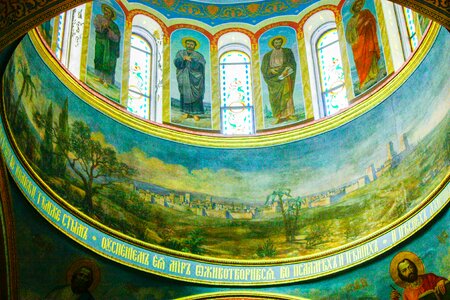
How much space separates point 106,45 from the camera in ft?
71.1

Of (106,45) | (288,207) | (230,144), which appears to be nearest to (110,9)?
(106,45)

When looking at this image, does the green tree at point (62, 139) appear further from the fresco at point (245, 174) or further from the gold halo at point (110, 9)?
the gold halo at point (110, 9)

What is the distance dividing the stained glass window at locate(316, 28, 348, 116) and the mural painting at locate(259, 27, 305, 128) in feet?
2.16

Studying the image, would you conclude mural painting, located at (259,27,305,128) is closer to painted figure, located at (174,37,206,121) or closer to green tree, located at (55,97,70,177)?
painted figure, located at (174,37,206,121)

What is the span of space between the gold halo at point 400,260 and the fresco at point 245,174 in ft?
3.15

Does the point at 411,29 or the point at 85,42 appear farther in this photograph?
the point at 85,42

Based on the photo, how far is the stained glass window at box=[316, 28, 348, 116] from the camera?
2180 cm

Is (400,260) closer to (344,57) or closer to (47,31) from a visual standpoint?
(344,57)

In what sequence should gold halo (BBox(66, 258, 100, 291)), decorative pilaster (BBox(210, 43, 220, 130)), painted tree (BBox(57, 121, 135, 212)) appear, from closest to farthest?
1. gold halo (BBox(66, 258, 100, 291))
2. painted tree (BBox(57, 121, 135, 212))
3. decorative pilaster (BBox(210, 43, 220, 130))

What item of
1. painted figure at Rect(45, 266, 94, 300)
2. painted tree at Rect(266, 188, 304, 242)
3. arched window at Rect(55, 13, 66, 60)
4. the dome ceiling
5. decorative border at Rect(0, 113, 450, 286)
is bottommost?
painted figure at Rect(45, 266, 94, 300)

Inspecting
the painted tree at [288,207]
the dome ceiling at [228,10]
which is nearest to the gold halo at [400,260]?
the painted tree at [288,207]

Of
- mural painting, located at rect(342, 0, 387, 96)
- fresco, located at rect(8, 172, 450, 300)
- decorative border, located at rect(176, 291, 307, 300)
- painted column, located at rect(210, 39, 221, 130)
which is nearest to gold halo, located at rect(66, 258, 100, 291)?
fresco, located at rect(8, 172, 450, 300)

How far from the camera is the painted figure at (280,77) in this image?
878 inches

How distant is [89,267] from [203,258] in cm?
317
